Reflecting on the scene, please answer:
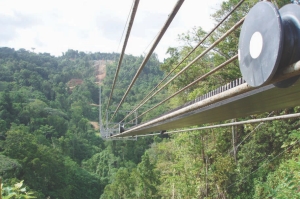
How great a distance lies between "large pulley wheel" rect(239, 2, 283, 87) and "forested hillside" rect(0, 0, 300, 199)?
3.79 feet

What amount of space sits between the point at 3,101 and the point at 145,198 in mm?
19893

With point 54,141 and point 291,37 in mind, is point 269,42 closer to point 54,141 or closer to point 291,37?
point 291,37

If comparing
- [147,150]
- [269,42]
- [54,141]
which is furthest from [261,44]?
[54,141]

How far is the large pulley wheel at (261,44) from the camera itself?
731 mm

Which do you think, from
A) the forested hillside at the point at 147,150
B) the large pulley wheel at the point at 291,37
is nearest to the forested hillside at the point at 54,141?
the forested hillside at the point at 147,150

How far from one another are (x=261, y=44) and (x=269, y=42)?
0.05 m

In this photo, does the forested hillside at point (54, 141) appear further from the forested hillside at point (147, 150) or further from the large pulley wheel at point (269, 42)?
the large pulley wheel at point (269, 42)

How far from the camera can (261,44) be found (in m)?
0.80

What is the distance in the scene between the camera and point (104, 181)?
28125 mm

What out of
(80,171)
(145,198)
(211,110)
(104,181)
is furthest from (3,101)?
(211,110)

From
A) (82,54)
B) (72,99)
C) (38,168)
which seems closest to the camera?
(38,168)

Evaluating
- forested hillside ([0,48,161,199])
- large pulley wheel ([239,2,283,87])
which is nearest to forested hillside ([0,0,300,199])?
forested hillside ([0,48,161,199])

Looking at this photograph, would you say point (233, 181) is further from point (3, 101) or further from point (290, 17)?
point (3, 101)

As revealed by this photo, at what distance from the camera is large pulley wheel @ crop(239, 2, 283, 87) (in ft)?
2.40
